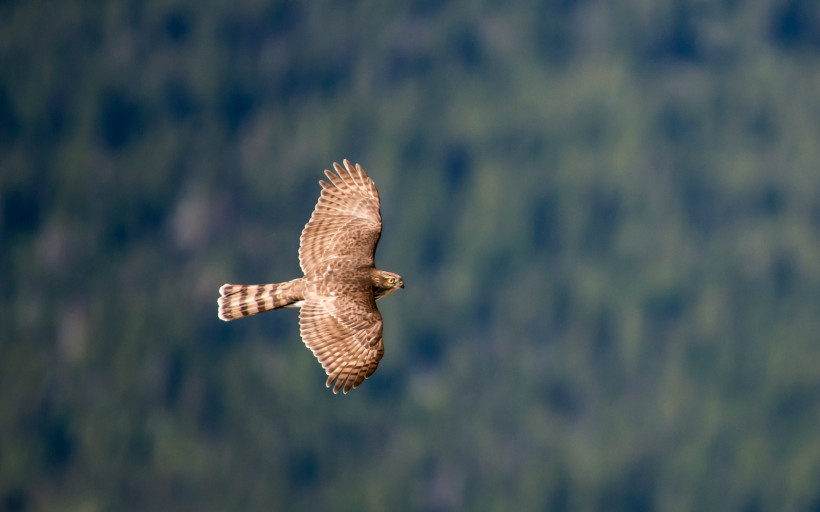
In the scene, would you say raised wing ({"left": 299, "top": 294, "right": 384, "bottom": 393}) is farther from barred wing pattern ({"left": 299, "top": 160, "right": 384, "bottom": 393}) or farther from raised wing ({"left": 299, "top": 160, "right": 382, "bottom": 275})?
raised wing ({"left": 299, "top": 160, "right": 382, "bottom": 275})

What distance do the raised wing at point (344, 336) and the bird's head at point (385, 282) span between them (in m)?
0.53

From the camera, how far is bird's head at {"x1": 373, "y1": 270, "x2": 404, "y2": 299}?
29.5 m

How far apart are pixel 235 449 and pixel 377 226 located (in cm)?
14603

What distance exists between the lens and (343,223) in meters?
31.5

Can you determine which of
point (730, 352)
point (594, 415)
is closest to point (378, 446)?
point (594, 415)

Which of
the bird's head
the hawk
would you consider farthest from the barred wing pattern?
the bird's head

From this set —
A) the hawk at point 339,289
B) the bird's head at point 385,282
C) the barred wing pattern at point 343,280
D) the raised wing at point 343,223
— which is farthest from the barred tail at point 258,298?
the bird's head at point 385,282

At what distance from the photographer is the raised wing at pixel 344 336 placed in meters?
27.8

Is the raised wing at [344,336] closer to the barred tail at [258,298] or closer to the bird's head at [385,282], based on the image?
the barred tail at [258,298]

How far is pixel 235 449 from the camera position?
175500 mm

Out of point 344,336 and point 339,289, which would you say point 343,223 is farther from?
point 344,336

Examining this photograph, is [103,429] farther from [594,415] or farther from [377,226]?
[377,226]

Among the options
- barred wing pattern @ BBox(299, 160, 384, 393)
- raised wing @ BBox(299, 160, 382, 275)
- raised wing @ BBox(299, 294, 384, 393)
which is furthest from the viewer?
raised wing @ BBox(299, 160, 382, 275)

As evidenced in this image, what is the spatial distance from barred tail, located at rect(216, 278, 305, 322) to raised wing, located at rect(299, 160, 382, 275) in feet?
3.70
